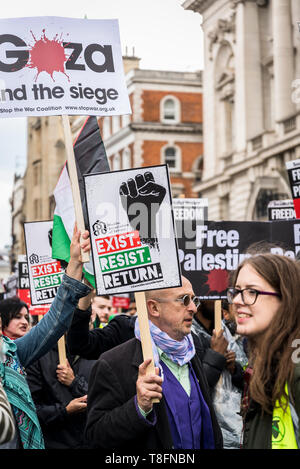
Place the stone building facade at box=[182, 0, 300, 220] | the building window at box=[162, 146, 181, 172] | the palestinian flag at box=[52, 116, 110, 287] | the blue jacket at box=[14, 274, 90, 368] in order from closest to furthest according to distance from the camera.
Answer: the blue jacket at box=[14, 274, 90, 368] → the palestinian flag at box=[52, 116, 110, 287] → the stone building facade at box=[182, 0, 300, 220] → the building window at box=[162, 146, 181, 172]

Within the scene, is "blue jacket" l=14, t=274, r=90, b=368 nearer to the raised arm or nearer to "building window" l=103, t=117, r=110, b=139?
the raised arm

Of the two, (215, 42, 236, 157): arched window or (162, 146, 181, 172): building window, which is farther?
(162, 146, 181, 172): building window

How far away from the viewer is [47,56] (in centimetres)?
522

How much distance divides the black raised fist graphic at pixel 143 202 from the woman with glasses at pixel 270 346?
91 centimetres

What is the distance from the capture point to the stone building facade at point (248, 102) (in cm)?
2992

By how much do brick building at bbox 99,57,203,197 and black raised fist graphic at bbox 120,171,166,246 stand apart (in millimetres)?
42833

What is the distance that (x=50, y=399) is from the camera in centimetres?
616

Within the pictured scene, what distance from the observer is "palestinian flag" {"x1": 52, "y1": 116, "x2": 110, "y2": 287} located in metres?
5.47

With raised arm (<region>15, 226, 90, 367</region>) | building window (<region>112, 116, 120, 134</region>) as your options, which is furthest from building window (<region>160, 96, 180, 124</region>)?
raised arm (<region>15, 226, 90, 367</region>)

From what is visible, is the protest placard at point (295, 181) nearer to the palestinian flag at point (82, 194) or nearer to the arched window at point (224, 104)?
the palestinian flag at point (82, 194)

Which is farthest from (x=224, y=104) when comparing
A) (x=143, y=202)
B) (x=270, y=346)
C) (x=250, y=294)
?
(x=270, y=346)

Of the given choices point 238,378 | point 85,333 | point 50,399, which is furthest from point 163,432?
point 50,399

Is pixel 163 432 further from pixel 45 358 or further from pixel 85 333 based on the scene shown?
pixel 45 358

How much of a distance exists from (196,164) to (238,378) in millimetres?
43517
